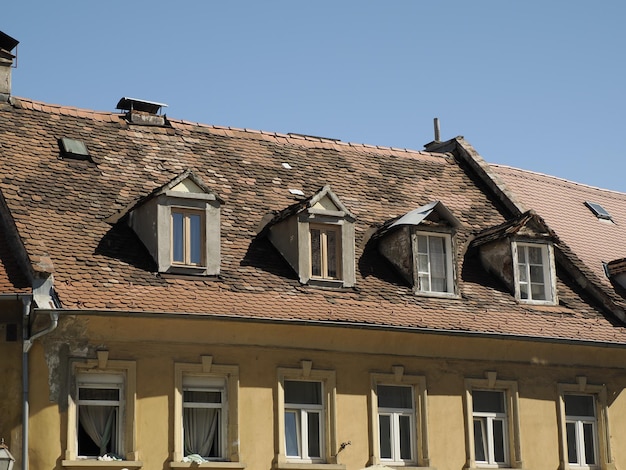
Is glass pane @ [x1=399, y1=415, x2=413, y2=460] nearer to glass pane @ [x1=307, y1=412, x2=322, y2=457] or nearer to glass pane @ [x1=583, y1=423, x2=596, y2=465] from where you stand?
glass pane @ [x1=307, y1=412, x2=322, y2=457]

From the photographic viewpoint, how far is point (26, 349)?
22734 mm

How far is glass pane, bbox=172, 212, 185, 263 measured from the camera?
25.4m

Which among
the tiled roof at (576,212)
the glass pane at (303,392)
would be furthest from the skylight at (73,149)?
the tiled roof at (576,212)

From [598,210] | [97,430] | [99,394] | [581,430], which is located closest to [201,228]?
[99,394]

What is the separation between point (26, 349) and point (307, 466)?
17.9 ft

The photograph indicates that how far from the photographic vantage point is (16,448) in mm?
22391

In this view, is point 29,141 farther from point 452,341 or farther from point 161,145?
point 452,341

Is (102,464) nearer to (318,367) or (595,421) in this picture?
(318,367)

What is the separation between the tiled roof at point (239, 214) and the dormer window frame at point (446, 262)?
235mm

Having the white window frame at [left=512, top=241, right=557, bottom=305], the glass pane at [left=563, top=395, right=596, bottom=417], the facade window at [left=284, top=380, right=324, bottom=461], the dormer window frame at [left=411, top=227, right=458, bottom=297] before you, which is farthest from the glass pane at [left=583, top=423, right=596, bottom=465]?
the facade window at [left=284, top=380, right=324, bottom=461]

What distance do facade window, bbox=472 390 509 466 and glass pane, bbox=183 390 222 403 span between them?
534cm

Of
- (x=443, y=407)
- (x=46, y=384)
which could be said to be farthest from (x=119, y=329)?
(x=443, y=407)

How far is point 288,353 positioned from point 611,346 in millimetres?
6897

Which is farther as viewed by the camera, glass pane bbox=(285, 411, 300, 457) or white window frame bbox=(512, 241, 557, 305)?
white window frame bbox=(512, 241, 557, 305)
